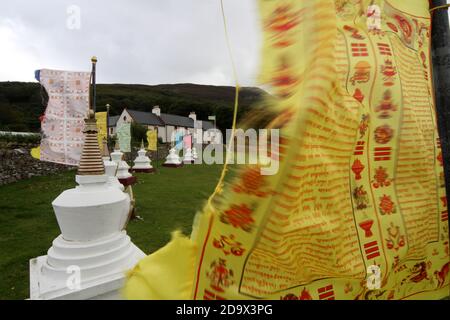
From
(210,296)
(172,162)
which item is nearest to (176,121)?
(172,162)

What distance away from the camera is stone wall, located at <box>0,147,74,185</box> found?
36.6 feet

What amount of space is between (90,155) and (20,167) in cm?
1213

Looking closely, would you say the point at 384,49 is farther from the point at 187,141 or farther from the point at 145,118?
the point at 145,118

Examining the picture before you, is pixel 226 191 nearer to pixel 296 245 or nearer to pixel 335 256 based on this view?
pixel 296 245

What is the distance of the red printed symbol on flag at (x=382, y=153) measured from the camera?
1.46 m

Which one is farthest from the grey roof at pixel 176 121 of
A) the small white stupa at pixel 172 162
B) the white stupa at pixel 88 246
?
the white stupa at pixel 88 246

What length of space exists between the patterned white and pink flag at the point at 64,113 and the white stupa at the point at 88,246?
197cm

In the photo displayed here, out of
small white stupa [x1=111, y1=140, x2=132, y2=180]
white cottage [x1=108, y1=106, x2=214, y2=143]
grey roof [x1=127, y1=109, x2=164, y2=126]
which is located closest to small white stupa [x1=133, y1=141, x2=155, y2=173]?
small white stupa [x1=111, y1=140, x2=132, y2=180]

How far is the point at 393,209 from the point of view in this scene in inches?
57.7

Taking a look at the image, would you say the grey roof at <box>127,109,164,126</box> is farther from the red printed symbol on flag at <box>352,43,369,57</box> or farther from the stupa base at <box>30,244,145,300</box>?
the red printed symbol on flag at <box>352,43,369,57</box>

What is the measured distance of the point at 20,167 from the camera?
11969mm

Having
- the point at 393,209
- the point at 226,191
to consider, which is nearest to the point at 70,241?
the point at 226,191

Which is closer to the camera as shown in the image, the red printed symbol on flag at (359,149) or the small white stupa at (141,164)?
the red printed symbol on flag at (359,149)

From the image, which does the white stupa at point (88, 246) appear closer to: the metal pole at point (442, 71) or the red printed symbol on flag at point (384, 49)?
the red printed symbol on flag at point (384, 49)
